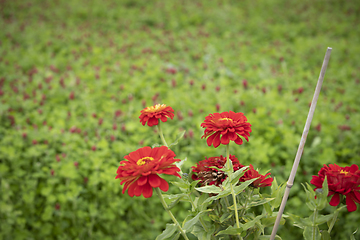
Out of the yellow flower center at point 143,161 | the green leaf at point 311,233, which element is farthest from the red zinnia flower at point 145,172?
the green leaf at point 311,233

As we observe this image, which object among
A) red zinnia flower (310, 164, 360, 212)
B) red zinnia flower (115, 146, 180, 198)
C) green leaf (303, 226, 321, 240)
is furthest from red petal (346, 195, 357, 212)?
red zinnia flower (115, 146, 180, 198)

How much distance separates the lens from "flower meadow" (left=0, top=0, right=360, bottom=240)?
0.87 meters

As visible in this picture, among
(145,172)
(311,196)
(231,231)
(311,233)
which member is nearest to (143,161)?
(145,172)

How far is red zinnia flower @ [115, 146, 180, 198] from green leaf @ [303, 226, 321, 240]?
547mm

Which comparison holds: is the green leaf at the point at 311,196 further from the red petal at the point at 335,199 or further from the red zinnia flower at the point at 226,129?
the red zinnia flower at the point at 226,129

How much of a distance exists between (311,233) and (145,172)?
0.66m

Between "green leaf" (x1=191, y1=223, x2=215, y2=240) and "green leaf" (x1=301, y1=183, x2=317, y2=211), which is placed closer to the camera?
"green leaf" (x1=301, y1=183, x2=317, y2=211)

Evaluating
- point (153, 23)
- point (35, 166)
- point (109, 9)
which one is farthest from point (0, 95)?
point (109, 9)

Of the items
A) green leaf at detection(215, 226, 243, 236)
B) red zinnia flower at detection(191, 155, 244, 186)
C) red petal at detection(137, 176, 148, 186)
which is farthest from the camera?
red zinnia flower at detection(191, 155, 244, 186)

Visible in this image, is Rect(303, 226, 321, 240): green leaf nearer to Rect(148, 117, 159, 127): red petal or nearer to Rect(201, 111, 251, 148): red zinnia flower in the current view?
Rect(201, 111, 251, 148): red zinnia flower

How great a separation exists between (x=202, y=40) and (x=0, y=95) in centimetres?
428

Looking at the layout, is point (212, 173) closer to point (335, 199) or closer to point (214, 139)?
Answer: point (214, 139)

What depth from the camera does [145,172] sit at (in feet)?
2.34

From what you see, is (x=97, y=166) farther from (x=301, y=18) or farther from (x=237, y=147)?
(x=301, y=18)
